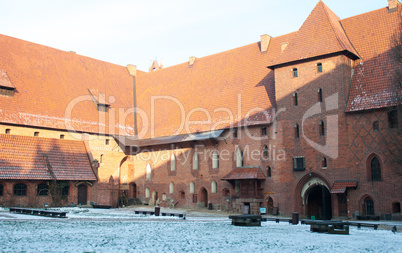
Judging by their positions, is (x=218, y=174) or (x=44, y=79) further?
(x=44, y=79)

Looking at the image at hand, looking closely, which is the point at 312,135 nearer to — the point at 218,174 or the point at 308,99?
the point at 308,99

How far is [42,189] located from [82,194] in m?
3.98

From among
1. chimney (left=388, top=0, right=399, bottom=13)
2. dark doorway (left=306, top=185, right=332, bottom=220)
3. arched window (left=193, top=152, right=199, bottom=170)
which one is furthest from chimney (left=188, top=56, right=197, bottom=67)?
chimney (left=388, top=0, right=399, bottom=13)

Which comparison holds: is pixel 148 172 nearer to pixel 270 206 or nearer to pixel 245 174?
pixel 245 174

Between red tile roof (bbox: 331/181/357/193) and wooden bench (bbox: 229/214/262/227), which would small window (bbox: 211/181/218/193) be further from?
wooden bench (bbox: 229/214/262/227)

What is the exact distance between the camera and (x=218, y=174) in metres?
38.7

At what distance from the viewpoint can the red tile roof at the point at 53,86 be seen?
38344 mm

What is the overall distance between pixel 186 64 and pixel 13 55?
17888mm

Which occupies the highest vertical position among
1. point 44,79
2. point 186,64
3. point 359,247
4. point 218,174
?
point 186,64

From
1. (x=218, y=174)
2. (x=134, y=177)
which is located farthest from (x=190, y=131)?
(x=134, y=177)

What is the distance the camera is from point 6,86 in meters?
37.2

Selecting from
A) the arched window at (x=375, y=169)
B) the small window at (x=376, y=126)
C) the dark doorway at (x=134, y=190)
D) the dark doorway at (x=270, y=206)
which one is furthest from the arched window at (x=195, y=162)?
the small window at (x=376, y=126)

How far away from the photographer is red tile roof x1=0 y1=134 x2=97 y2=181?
35.3 meters

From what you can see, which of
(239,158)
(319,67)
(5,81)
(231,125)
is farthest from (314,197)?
(5,81)
